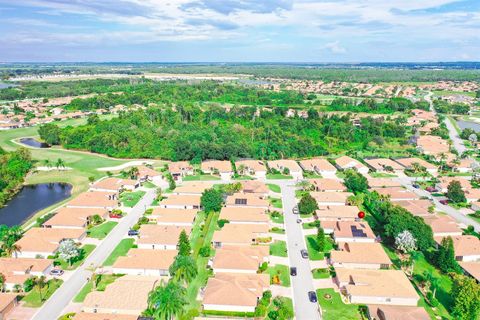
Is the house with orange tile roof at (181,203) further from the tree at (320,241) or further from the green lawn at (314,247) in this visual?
the tree at (320,241)

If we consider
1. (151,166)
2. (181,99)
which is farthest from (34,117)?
(151,166)

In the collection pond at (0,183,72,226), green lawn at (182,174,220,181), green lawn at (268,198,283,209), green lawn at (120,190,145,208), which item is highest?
green lawn at (182,174,220,181)

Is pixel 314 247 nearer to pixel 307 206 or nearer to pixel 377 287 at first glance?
pixel 307 206

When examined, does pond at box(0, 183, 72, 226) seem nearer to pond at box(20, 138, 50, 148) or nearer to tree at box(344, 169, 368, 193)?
pond at box(20, 138, 50, 148)

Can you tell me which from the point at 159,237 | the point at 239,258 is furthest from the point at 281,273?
the point at 159,237

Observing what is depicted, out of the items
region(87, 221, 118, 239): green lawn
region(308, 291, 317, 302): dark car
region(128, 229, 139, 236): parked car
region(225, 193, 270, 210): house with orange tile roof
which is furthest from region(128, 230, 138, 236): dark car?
region(308, 291, 317, 302): dark car
